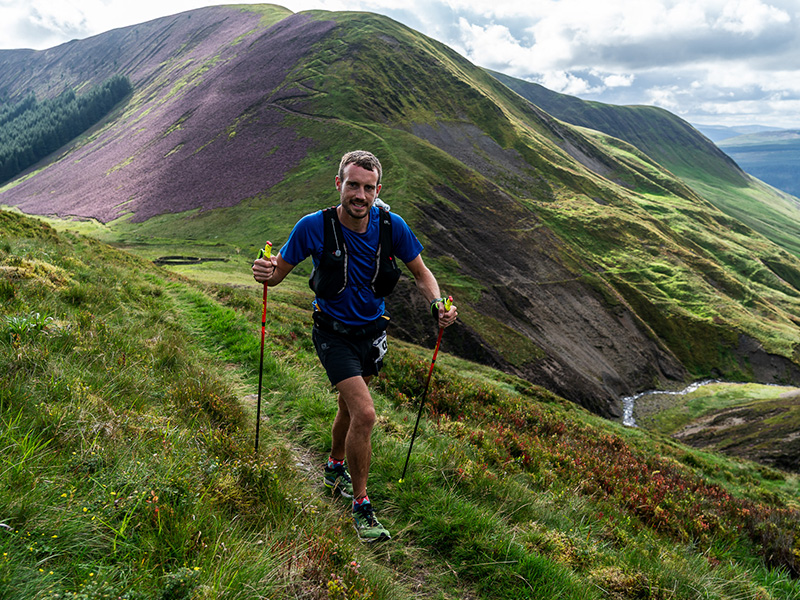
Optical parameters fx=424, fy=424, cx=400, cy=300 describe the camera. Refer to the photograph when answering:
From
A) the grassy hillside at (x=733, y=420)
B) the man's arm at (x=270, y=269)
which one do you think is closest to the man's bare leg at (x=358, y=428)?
the man's arm at (x=270, y=269)

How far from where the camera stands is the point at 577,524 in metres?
5.54

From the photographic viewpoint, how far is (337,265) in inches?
189

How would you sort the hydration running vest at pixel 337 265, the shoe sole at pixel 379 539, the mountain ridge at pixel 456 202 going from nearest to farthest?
the shoe sole at pixel 379 539
the hydration running vest at pixel 337 265
the mountain ridge at pixel 456 202

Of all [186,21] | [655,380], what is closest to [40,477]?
[655,380]

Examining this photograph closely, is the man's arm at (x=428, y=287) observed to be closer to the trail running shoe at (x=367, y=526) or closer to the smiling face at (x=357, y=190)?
the smiling face at (x=357, y=190)

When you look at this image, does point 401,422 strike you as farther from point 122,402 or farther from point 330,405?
point 122,402

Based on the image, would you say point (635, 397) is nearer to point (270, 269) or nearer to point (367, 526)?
point (367, 526)

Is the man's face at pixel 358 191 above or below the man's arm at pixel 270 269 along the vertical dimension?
above

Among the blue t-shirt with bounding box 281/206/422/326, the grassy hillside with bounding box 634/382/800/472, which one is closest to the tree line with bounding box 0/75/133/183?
the blue t-shirt with bounding box 281/206/422/326

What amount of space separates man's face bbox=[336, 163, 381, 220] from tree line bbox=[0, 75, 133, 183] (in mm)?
154295

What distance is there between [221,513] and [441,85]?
118 m

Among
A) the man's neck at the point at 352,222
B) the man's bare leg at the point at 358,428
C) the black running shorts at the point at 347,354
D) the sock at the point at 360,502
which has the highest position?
the man's neck at the point at 352,222

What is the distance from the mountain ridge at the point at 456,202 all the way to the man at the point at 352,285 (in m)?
35.8

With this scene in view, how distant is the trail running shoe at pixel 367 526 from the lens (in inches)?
170
